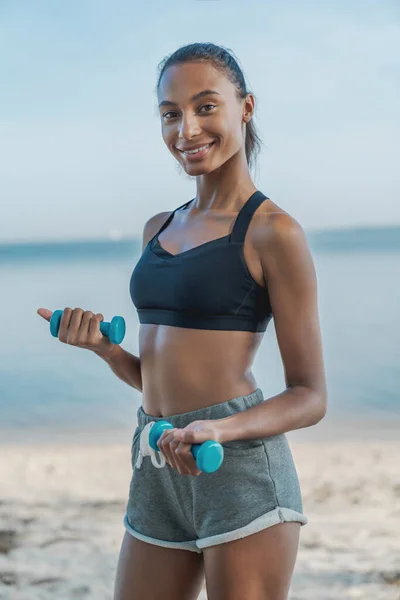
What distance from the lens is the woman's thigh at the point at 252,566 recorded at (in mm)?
1206

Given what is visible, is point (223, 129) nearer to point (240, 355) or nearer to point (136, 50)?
point (240, 355)

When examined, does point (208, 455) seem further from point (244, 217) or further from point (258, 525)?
point (244, 217)

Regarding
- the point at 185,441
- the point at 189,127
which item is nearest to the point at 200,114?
the point at 189,127

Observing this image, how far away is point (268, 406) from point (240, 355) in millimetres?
98

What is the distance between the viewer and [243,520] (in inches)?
48.1

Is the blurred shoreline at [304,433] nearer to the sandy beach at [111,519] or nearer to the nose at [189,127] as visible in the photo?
the sandy beach at [111,519]

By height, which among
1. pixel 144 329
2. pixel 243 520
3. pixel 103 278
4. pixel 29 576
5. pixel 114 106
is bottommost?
pixel 29 576

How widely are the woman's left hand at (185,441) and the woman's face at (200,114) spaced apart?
1.39 feet

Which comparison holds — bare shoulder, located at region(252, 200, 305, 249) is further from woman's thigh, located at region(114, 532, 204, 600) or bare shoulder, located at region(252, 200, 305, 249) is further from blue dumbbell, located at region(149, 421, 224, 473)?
woman's thigh, located at region(114, 532, 204, 600)

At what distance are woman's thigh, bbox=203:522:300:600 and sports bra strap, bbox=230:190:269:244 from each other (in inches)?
16.3

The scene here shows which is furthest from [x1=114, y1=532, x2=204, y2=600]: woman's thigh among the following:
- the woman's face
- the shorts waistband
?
the woman's face

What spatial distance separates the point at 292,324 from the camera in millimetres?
1239

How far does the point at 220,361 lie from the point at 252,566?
0.29 meters

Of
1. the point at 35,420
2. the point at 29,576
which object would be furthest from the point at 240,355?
the point at 35,420
